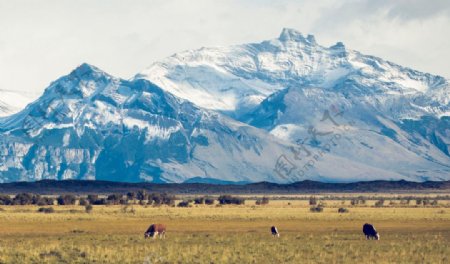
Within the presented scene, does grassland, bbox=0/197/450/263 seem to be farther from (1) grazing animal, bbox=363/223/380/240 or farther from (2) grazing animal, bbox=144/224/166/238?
(1) grazing animal, bbox=363/223/380/240

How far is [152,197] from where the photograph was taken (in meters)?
189

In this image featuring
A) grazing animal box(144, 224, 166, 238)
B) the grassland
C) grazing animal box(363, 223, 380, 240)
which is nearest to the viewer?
the grassland

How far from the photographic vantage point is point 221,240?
8038cm

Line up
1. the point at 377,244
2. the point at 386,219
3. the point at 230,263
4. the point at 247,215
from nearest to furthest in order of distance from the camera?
the point at 230,263
the point at 377,244
the point at 386,219
the point at 247,215

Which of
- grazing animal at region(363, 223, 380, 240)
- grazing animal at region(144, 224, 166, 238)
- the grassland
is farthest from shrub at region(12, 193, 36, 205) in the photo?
grazing animal at region(363, 223, 380, 240)

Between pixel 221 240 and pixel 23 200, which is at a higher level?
pixel 23 200

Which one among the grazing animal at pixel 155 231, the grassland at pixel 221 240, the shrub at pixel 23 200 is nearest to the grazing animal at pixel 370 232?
the grassland at pixel 221 240

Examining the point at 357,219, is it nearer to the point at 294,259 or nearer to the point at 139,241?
the point at 139,241

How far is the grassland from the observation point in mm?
66750

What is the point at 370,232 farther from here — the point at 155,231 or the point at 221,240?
the point at 155,231

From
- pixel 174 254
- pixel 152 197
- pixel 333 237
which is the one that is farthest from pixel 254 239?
pixel 152 197

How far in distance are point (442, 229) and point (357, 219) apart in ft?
68.1

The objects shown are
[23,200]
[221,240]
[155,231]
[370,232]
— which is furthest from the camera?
[23,200]

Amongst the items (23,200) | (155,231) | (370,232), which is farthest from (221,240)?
(23,200)
